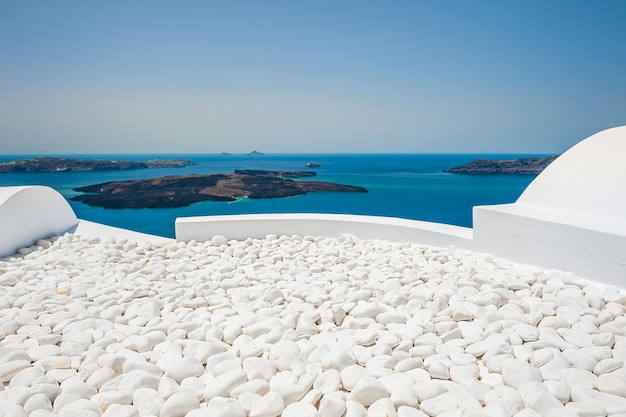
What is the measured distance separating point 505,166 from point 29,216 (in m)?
7.31

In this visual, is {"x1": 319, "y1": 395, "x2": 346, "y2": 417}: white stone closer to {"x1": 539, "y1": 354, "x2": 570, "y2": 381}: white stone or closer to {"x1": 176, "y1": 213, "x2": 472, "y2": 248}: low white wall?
{"x1": 539, "y1": 354, "x2": 570, "y2": 381}: white stone

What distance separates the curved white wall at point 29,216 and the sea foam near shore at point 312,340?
0.63m

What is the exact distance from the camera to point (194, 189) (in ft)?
25.5

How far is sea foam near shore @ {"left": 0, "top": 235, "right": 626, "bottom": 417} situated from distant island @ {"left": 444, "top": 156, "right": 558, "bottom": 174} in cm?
579

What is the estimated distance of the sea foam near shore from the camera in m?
1.20

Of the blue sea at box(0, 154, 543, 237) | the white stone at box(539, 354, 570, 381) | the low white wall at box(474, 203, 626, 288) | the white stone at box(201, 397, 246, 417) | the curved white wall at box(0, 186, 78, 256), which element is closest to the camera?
the white stone at box(201, 397, 246, 417)

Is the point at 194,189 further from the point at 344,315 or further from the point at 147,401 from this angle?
the point at 147,401

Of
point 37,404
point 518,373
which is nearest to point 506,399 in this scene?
point 518,373

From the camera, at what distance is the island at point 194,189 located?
24.6ft

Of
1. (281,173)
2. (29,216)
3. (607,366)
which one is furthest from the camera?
(281,173)

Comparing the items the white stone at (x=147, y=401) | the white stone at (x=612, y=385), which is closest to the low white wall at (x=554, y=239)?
the white stone at (x=612, y=385)

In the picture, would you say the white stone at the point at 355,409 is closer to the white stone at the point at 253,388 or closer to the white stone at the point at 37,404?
the white stone at the point at 253,388

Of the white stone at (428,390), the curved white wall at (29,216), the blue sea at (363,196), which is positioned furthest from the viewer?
the blue sea at (363,196)

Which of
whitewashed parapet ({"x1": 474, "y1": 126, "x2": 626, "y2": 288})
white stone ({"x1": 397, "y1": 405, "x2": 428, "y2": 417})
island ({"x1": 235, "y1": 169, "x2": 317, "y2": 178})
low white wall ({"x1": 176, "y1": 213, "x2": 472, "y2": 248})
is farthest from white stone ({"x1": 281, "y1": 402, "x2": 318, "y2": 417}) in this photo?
island ({"x1": 235, "y1": 169, "x2": 317, "y2": 178})
